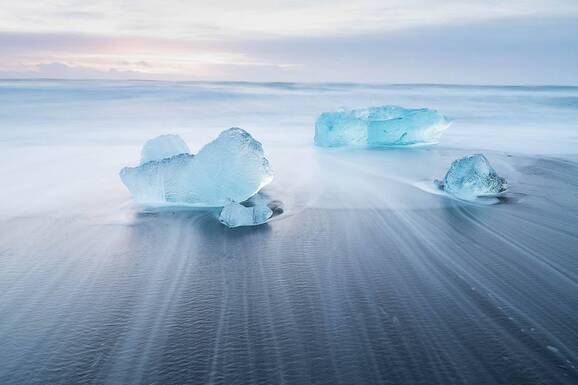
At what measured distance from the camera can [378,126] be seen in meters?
8.88

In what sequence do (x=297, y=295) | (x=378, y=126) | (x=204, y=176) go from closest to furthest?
1. (x=297, y=295)
2. (x=204, y=176)
3. (x=378, y=126)

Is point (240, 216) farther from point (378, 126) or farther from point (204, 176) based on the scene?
point (378, 126)

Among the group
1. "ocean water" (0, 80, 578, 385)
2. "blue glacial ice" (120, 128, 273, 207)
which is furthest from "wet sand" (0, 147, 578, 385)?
"blue glacial ice" (120, 128, 273, 207)

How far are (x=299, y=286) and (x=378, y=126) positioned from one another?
6548mm

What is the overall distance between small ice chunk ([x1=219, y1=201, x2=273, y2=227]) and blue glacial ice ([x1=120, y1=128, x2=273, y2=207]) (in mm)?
→ 469

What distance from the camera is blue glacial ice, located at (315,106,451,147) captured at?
886cm

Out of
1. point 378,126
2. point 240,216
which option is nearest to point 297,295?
point 240,216

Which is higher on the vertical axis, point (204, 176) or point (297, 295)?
point (204, 176)

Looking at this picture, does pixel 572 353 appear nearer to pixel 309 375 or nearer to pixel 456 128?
pixel 309 375

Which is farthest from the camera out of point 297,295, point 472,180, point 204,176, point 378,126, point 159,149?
point 378,126

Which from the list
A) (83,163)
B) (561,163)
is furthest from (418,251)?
(83,163)

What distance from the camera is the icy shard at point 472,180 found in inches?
193

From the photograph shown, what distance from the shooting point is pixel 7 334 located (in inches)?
91.9

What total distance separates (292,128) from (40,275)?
36.4 feet
